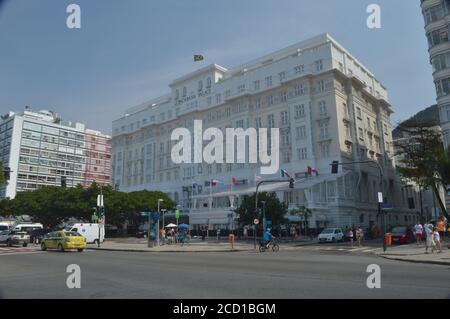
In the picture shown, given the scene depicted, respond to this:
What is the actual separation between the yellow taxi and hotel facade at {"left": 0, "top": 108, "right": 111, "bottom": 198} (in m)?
77.3

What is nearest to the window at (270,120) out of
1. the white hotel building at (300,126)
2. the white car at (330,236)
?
the white hotel building at (300,126)

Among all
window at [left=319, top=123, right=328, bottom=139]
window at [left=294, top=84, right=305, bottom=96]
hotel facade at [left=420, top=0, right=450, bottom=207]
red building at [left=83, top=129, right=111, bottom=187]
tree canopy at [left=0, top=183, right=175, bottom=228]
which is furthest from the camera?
red building at [left=83, top=129, right=111, bottom=187]

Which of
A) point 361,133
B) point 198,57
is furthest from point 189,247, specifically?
point 198,57

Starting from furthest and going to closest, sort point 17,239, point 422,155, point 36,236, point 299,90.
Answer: point 299,90 → point 422,155 → point 36,236 → point 17,239

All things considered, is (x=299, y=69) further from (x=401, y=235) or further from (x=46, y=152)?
(x=46, y=152)

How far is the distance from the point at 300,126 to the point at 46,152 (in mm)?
80949

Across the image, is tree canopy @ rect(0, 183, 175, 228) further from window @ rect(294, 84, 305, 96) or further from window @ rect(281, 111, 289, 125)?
window @ rect(294, 84, 305, 96)

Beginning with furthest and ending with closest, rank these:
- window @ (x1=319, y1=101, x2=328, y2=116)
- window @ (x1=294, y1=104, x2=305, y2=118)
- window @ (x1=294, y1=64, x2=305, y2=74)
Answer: window @ (x1=294, y1=64, x2=305, y2=74) → window @ (x1=294, y1=104, x2=305, y2=118) → window @ (x1=319, y1=101, x2=328, y2=116)

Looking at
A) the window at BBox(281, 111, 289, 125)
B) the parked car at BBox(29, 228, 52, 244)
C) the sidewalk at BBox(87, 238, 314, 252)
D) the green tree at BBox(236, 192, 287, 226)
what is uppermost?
the window at BBox(281, 111, 289, 125)

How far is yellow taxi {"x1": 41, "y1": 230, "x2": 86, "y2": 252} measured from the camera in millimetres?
27531

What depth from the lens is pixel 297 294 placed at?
28.8 ft

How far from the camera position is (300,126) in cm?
6012

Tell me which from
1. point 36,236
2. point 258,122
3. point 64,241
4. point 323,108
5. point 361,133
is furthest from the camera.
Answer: point 258,122

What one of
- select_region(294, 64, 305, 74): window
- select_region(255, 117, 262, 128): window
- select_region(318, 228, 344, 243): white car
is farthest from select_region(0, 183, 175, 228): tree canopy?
select_region(294, 64, 305, 74): window
